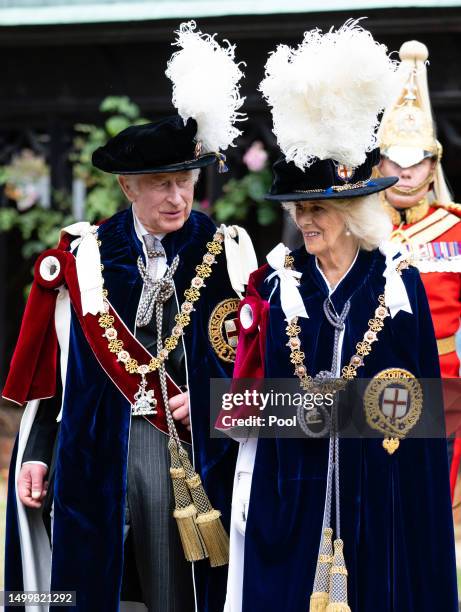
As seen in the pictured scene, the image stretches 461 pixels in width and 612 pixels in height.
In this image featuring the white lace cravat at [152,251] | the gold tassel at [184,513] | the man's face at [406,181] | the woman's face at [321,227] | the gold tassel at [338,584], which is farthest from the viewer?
the man's face at [406,181]

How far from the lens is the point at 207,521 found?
16.8 ft

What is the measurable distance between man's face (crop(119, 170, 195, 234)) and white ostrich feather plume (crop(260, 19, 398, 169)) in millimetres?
508

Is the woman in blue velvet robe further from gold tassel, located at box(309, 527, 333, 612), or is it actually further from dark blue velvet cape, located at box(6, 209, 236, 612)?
dark blue velvet cape, located at box(6, 209, 236, 612)

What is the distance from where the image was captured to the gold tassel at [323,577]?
4660mm

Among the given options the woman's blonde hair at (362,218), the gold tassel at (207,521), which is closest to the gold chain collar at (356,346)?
the woman's blonde hair at (362,218)

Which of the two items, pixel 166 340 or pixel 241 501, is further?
pixel 166 340

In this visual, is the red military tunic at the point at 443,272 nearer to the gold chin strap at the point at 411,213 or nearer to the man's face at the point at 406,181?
the gold chin strap at the point at 411,213

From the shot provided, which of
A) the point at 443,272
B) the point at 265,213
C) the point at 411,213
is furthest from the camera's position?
the point at 265,213

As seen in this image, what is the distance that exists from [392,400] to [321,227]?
2.06ft

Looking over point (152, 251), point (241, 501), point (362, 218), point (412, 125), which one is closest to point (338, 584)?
point (241, 501)

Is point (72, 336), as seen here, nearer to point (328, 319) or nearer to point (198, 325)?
point (198, 325)

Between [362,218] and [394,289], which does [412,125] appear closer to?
[362,218]

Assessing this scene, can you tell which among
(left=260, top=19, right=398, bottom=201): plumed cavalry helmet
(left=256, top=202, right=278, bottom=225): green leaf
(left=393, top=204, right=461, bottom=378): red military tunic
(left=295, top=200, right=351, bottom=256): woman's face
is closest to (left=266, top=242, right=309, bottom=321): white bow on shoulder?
(left=295, top=200, right=351, bottom=256): woman's face

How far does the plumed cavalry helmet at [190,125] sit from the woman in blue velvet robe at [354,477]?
0.43 m
